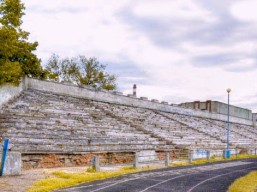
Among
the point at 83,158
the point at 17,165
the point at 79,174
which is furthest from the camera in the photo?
the point at 83,158

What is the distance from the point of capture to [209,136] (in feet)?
141

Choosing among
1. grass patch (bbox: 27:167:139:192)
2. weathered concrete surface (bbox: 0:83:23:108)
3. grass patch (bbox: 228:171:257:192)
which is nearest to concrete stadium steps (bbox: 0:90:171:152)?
weathered concrete surface (bbox: 0:83:23:108)

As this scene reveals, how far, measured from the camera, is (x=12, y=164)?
1648cm

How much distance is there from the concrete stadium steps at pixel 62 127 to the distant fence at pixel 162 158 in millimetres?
904

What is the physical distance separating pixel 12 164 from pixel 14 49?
1319cm

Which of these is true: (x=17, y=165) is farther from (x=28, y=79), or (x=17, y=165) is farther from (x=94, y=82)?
(x=94, y=82)

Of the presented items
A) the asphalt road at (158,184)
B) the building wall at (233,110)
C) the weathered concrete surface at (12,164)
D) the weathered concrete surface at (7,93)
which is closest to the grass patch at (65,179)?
the asphalt road at (158,184)

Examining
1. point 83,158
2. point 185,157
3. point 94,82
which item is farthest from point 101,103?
point 94,82

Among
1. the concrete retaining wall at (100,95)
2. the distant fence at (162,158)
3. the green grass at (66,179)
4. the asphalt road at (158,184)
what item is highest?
the concrete retaining wall at (100,95)

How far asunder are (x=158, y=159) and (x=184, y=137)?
9.96 meters

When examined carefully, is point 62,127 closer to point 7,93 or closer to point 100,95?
point 7,93

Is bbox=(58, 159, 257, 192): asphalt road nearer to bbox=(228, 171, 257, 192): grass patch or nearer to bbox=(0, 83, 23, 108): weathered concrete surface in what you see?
bbox=(228, 171, 257, 192): grass patch

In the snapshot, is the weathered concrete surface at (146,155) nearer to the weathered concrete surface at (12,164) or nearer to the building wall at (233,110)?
the weathered concrete surface at (12,164)

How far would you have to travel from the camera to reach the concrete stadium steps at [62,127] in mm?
21484
